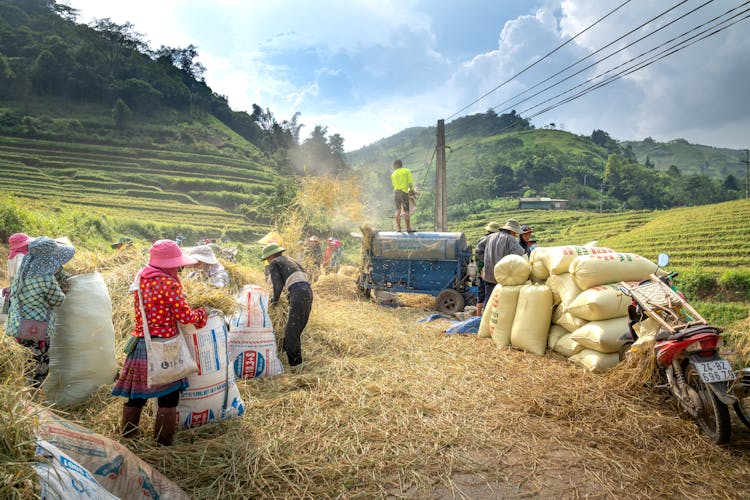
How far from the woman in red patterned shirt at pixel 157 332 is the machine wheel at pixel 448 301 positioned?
6.40 m

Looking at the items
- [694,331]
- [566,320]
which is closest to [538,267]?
[566,320]

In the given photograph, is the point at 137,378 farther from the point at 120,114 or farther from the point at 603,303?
the point at 120,114

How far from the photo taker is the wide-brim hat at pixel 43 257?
3027 millimetres

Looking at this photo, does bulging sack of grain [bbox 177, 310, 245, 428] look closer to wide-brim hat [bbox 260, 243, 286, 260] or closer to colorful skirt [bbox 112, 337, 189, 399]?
colorful skirt [bbox 112, 337, 189, 399]

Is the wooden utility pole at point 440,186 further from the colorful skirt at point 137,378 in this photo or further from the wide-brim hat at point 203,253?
the colorful skirt at point 137,378

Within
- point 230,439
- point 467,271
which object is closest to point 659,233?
point 467,271

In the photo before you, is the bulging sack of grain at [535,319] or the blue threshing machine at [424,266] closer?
the bulging sack of grain at [535,319]

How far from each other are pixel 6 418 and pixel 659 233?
1582 cm

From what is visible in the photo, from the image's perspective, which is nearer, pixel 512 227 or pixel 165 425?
pixel 165 425

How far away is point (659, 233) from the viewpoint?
13172mm

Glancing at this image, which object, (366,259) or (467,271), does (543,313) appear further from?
(366,259)

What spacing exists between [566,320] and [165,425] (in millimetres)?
4130

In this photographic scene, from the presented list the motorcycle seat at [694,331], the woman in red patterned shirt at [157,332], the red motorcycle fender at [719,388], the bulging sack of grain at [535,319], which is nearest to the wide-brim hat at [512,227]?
the bulging sack of grain at [535,319]

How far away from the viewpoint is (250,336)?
3.96 meters
